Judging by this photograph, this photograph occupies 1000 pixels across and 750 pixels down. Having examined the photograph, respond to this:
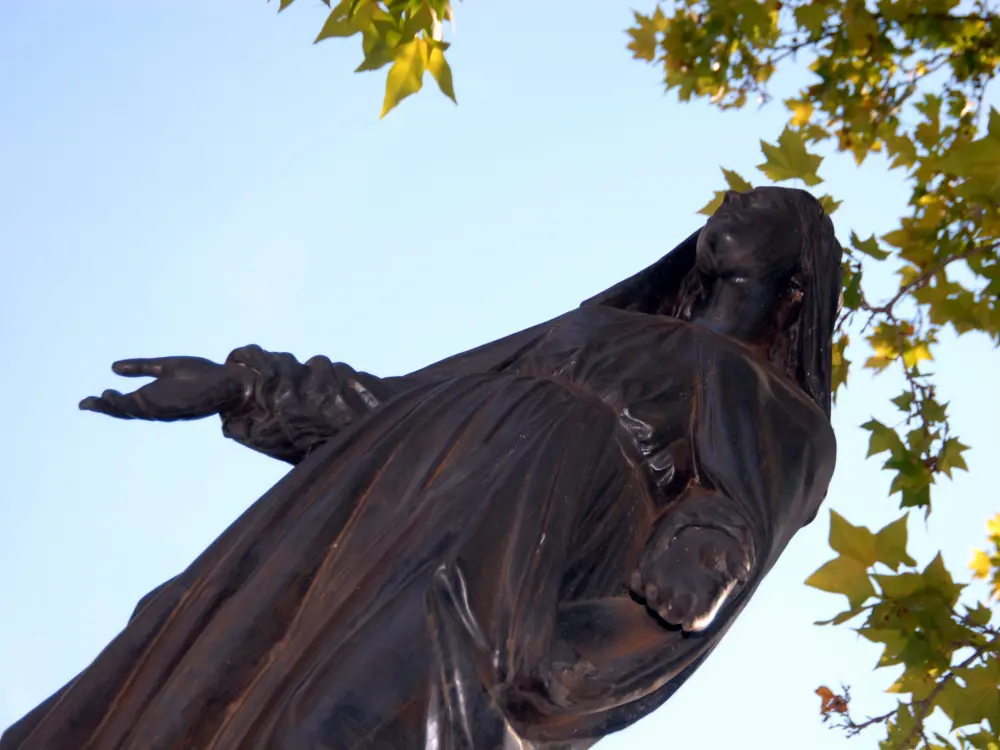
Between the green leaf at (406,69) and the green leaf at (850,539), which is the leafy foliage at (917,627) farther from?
the green leaf at (406,69)

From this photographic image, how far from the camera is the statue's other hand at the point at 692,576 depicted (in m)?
2.18

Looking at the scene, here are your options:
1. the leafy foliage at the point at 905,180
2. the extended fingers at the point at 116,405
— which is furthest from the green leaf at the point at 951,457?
the extended fingers at the point at 116,405

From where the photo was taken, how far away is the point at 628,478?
2508 millimetres

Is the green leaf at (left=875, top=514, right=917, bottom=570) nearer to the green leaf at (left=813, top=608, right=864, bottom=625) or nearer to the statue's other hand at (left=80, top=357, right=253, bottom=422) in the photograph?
the green leaf at (left=813, top=608, right=864, bottom=625)

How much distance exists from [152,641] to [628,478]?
0.93m

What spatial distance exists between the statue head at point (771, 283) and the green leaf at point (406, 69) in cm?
76

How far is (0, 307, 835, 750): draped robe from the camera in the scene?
196 centimetres

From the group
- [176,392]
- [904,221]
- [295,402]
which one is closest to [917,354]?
[904,221]

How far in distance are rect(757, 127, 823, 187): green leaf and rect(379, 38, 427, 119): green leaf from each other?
1.11 meters

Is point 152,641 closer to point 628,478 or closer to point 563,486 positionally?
point 563,486

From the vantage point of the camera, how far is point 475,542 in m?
2.11

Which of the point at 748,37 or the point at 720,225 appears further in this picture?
the point at 748,37

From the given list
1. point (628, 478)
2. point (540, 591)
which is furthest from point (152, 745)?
point (628, 478)

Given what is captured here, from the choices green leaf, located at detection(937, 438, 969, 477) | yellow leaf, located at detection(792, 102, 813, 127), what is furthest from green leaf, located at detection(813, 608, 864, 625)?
yellow leaf, located at detection(792, 102, 813, 127)
